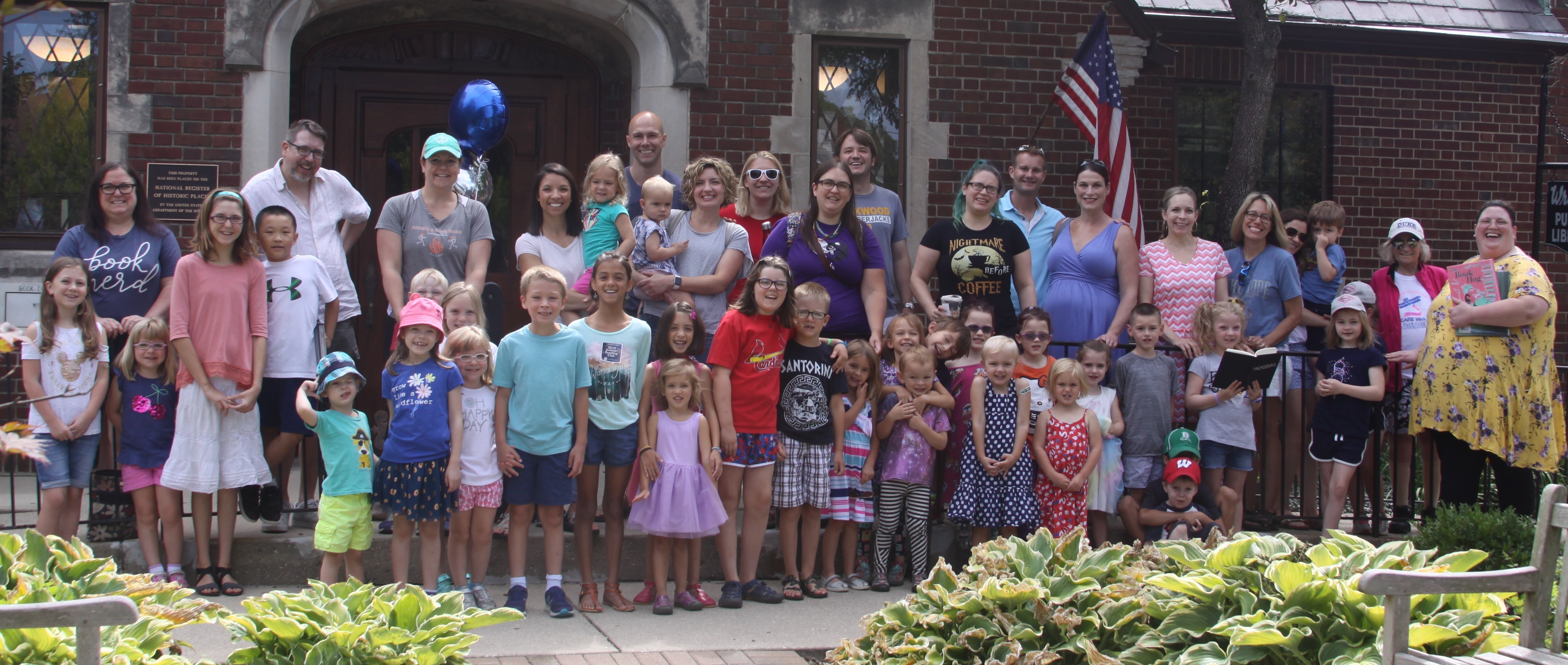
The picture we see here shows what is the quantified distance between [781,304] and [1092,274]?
1.89m

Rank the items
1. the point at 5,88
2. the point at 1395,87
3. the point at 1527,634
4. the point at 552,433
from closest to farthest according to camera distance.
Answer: the point at 1527,634, the point at 552,433, the point at 5,88, the point at 1395,87

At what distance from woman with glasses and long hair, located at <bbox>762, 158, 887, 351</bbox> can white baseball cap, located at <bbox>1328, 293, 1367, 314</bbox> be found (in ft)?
7.68

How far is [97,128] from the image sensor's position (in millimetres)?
7734

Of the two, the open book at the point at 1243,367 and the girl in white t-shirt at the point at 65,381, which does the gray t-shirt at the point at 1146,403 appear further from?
the girl in white t-shirt at the point at 65,381

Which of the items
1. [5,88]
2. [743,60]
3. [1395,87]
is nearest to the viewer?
[5,88]

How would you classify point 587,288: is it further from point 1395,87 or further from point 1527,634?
point 1395,87

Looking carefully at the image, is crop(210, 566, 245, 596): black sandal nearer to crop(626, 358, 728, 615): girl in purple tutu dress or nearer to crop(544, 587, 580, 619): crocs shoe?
crop(544, 587, 580, 619): crocs shoe

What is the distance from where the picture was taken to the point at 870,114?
8875 mm

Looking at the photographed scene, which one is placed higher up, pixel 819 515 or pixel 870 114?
pixel 870 114

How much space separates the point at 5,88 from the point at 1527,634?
27.6 feet

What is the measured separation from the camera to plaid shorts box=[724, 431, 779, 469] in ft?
17.7

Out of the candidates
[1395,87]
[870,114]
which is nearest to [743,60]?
[870,114]

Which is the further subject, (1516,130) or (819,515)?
(1516,130)

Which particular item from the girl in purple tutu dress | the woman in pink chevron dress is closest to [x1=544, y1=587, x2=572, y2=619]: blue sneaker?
the girl in purple tutu dress
